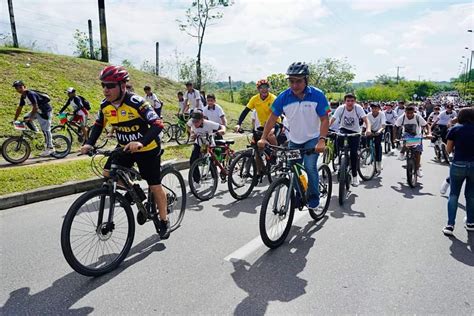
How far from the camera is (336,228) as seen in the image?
4879 millimetres

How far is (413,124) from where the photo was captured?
8078 millimetres

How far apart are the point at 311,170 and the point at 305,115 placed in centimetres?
74

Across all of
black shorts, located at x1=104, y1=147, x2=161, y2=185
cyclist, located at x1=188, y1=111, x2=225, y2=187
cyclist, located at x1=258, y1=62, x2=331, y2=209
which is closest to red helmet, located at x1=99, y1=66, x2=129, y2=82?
black shorts, located at x1=104, y1=147, x2=161, y2=185

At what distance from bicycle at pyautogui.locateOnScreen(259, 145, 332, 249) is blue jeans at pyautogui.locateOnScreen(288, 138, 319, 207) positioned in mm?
80

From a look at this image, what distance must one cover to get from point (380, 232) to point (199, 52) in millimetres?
19654

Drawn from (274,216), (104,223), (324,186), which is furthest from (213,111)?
(104,223)

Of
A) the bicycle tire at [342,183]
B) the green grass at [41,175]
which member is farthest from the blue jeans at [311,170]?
the green grass at [41,175]

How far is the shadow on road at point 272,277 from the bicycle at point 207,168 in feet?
7.46

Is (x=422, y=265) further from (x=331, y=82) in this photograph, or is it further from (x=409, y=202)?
(x=331, y=82)

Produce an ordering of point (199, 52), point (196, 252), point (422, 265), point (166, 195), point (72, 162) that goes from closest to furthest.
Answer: point (422, 265) < point (196, 252) < point (166, 195) < point (72, 162) < point (199, 52)

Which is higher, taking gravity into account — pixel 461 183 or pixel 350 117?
pixel 350 117

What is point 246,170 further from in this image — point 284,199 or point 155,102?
point 155,102

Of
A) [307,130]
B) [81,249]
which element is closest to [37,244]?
[81,249]

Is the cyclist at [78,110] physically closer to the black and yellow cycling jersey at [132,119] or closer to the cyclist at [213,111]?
the cyclist at [213,111]
